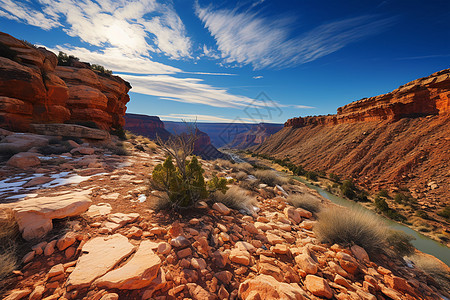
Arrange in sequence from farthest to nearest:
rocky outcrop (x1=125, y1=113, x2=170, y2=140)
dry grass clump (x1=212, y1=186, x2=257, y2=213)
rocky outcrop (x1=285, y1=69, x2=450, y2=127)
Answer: rocky outcrop (x1=125, y1=113, x2=170, y2=140) < rocky outcrop (x1=285, y1=69, x2=450, y2=127) < dry grass clump (x1=212, y1=186, x2=257, y2=213)

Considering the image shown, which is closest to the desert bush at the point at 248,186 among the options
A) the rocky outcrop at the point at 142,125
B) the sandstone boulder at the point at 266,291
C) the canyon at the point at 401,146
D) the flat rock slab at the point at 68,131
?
the sandstone boulder at the point at 266,291

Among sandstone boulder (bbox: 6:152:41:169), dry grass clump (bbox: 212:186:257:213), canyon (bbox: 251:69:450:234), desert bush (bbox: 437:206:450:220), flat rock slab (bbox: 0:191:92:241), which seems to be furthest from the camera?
canyon (bbox: 251:69:450:234)

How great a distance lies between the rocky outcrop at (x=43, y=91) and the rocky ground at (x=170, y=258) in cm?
814

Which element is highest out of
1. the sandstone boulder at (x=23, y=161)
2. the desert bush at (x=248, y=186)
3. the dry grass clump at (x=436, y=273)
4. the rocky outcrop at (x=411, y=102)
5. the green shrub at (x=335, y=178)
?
the rocky outcrop at (x=411, y=102)

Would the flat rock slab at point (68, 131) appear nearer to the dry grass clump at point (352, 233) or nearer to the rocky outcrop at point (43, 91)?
the rocky outcrop at point (43, 91)

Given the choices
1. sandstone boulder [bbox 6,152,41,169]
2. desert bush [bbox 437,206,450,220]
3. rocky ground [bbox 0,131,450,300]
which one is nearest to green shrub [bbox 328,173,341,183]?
desert bush [bbox 437,206,450,220]

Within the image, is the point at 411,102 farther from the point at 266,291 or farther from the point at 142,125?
the point at 142,125

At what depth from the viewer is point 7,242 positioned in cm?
194

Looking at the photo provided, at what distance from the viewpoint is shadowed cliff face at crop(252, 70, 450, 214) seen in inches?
625

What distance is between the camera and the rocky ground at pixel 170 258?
1661 mm

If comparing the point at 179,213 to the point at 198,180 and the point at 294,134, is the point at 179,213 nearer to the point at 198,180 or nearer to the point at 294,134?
the point at 198,180

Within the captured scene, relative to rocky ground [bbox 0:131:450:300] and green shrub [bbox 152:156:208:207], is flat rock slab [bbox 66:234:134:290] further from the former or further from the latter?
green shrub [bbox 152:156:208:207]

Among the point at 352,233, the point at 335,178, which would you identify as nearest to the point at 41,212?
the point at 352,233

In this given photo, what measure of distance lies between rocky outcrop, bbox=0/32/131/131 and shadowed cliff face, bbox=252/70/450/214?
28.9 m
